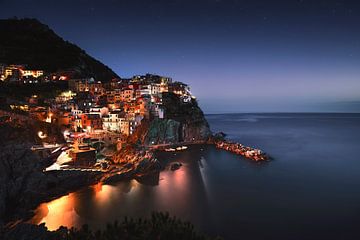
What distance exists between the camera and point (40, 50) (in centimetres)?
6306

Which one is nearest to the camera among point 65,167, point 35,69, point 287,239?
point 287,239

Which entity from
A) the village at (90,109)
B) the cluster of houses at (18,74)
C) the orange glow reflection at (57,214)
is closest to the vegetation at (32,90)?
the village at (90,109)

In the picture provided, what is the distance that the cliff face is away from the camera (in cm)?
4259

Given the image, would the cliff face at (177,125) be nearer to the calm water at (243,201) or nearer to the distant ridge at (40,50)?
the calm water at (243,201)

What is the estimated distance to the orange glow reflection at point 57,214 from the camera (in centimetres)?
1636

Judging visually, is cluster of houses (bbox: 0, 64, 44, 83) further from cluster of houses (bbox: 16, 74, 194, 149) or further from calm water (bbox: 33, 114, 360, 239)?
calm water (bbox: 33, 114, 360, 239)

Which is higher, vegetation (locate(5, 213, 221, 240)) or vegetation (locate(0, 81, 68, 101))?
vegetation (locate(0, 81, 68, 101))

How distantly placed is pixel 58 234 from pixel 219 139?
4211 centimetres

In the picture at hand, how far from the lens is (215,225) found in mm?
16281

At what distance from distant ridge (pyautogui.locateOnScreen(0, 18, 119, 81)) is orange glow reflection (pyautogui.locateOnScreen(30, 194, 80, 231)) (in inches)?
1527

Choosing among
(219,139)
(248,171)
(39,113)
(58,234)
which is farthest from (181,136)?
(58,234)

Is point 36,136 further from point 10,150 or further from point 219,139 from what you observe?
point 219,139

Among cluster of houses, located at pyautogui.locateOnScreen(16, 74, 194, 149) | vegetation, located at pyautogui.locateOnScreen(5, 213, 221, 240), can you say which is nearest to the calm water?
vegetation, located at pyautogui.locateOnScreen(5, 213, 221, 240)

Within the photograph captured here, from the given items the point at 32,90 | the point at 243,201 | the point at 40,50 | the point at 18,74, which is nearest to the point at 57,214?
the point at 243,201
